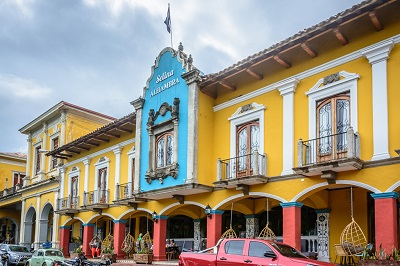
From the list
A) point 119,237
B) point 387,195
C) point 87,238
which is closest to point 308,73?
point 387,195

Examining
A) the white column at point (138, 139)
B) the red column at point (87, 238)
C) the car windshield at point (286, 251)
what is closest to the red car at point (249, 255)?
the car windshield at point (286, 251)

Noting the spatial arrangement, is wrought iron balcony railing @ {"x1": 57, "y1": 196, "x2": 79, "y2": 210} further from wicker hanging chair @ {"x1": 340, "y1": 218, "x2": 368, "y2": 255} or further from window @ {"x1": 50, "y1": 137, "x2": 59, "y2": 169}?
wicker hanging chair @ {"x1": 340, "y1": 218, "x2": 368, "y2": 255}

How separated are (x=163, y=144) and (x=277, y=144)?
6.26 meters

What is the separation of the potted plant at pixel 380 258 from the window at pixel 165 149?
33.3 feet

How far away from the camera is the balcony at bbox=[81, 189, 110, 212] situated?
28.1m

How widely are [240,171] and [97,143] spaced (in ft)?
42.9

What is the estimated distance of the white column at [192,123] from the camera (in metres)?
20.9

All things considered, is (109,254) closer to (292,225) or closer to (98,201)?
(98,201)

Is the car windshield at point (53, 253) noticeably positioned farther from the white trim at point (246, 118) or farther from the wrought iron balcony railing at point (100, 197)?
the white trim at point (246, 118)

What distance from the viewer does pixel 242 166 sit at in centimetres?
2022

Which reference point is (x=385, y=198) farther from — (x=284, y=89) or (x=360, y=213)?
(x=284, y=89)

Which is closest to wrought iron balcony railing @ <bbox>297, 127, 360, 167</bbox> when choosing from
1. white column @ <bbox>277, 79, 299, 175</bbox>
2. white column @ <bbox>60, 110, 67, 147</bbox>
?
white column @ <bbox>277, 79, 299, 175</bbox>

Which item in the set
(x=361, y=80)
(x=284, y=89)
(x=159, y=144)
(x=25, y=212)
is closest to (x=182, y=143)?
(x=159, y=144)

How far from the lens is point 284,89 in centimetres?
1894
